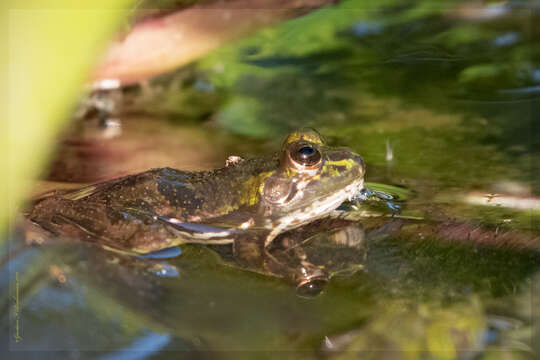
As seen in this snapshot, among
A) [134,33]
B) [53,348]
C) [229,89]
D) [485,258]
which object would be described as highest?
[134,33]

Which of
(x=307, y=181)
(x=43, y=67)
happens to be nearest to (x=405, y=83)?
(x=307, y=181)

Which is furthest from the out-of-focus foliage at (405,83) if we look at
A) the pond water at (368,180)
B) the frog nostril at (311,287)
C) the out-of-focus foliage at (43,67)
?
the out-of-focus foliage at (43,67)

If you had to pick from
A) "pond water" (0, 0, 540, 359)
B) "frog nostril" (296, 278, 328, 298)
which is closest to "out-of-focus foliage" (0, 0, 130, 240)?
"pond water" (0, 0, 540, 359)

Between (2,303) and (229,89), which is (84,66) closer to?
(2,303)

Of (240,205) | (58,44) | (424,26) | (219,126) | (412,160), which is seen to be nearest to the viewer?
(58,44)

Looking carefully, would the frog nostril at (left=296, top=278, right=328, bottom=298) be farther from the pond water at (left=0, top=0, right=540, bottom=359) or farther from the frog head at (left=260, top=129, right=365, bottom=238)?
the frog head at (left=260, top=129, right=365, bottom=238)

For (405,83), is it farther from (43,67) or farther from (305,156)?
Answer: (43,67)

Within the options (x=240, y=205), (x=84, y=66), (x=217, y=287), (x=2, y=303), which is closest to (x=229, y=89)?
(x=240, y=205)
